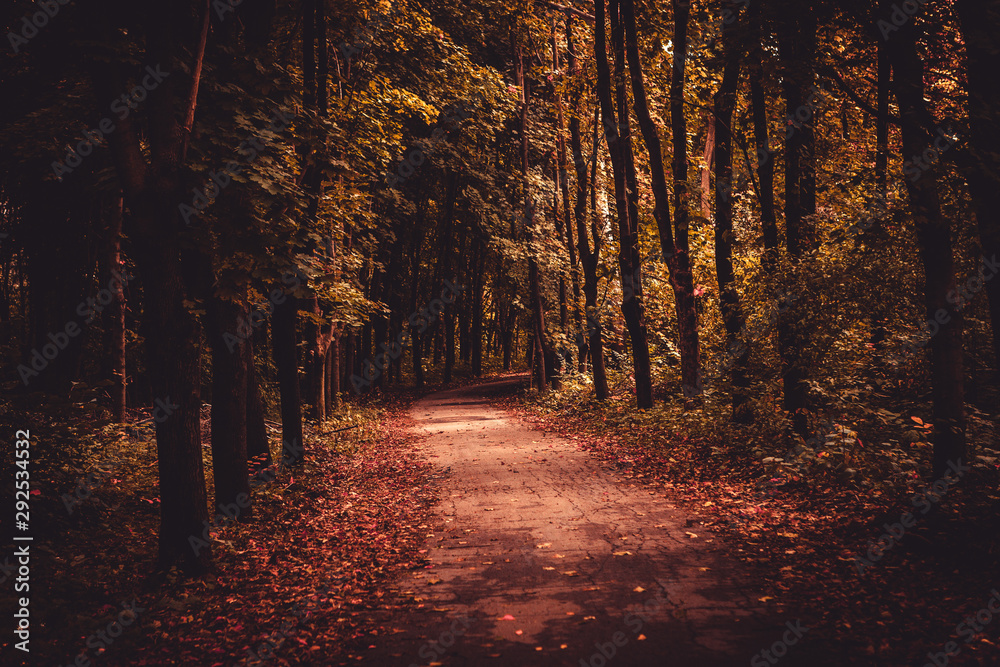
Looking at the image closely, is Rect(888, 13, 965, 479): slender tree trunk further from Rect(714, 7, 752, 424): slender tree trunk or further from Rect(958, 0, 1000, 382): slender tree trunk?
Rect(714, 7, 752, 424): slender tree trunk

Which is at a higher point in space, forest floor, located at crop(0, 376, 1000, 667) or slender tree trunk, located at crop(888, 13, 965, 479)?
slender tree trunk, located at crop(888, 13, 965, 479)

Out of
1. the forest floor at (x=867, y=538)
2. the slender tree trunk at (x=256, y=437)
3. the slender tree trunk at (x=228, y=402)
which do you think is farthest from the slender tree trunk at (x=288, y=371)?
the forest floor at (x=867, y=538)

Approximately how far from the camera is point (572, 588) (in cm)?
568

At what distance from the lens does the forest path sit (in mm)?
4535

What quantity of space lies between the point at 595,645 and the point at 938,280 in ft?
16.9

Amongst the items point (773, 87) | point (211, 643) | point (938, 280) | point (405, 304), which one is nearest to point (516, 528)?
point (211, 643)

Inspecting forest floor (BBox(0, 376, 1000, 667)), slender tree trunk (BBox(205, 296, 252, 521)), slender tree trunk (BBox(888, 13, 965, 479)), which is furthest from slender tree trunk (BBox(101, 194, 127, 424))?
slender tree trunk (BBox(888, 13, 965, 479))

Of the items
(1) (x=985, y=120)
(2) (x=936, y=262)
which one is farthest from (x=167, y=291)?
(2) (x=936, y=262)

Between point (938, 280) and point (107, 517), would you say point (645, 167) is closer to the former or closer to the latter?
point (938, 280)

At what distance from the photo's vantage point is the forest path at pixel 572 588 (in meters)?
4.54

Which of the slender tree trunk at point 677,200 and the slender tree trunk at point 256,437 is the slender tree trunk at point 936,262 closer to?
the slender tree trunk at point 677,200

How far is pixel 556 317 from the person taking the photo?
3262 centimetres

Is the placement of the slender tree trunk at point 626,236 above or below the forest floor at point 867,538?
above

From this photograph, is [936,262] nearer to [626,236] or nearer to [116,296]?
[626,236]
